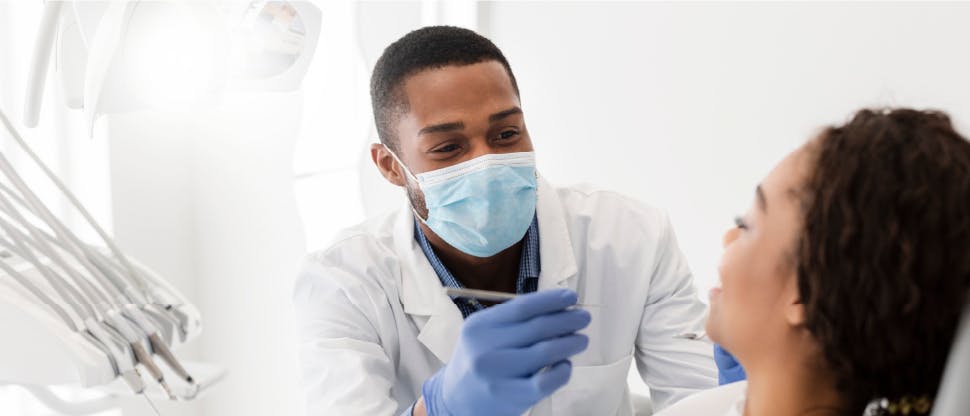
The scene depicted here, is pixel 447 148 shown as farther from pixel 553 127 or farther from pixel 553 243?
pixel 553 127

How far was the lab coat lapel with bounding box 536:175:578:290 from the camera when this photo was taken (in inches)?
68.4

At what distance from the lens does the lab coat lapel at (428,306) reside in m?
1.68

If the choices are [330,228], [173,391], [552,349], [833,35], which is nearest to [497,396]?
[552,349]

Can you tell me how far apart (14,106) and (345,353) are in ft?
4.20

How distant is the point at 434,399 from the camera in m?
1.39

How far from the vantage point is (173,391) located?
877 mm

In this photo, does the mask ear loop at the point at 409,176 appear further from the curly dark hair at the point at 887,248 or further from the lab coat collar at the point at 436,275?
the curly dark hair at the point at 887,248

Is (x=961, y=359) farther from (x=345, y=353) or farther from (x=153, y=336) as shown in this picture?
(x=345, y=353)

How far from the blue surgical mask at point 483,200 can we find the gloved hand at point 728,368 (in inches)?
16.9

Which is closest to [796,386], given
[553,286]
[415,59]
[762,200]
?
[762,200]

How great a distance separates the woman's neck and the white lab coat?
1.81 ft

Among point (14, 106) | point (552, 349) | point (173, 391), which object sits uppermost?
point (14, 106)

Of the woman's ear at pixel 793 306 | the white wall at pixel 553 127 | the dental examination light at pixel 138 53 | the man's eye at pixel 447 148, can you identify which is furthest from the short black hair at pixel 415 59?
the woman's ear at pixel 793 306

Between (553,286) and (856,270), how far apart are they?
2.72ft
